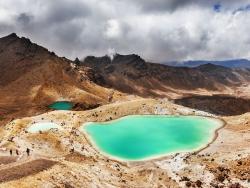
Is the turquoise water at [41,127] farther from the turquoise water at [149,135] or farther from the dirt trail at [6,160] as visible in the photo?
the dirt trail at [6,160]

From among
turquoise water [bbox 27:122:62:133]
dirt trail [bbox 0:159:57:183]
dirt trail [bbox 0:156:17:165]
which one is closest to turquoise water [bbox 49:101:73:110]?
turquoise water [bbox 27:122:62:133]

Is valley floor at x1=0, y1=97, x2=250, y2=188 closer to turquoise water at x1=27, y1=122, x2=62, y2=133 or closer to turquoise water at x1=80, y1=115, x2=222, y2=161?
turquoise water at x1=27, y1=122, x2=62, y2=133

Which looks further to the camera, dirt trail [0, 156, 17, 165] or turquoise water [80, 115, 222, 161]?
turquoise water [80, 115, 222, 161]

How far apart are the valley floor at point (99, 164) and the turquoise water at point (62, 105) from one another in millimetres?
88535

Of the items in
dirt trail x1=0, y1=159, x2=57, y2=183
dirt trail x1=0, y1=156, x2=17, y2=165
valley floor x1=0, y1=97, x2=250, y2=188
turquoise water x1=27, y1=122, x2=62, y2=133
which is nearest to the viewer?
dirt trail x1=0, y1=159, x2=57, y2=183

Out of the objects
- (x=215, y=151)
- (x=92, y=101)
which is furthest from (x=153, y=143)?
(x=92, y=101)

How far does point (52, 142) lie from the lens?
69.5m

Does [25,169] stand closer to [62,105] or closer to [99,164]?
[99,164]

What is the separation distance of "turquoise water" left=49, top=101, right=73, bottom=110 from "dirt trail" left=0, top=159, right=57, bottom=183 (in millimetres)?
113481

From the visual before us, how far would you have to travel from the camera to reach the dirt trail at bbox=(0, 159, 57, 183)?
155 ft

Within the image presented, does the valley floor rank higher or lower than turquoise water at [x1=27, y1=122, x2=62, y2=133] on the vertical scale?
lower

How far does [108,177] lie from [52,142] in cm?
1651

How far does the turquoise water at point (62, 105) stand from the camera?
169075 mm

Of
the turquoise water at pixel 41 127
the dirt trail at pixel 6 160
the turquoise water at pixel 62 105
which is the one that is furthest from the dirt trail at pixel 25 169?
the turquoise water at pixel 62 105
